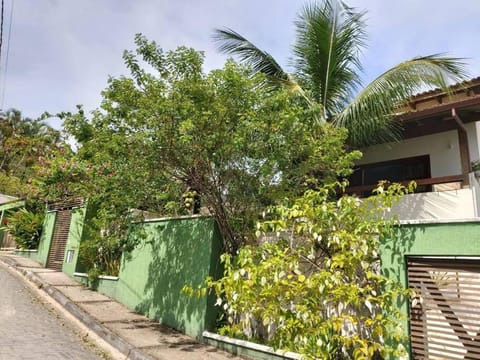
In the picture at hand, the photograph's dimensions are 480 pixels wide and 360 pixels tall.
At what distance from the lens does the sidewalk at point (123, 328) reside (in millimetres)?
5652

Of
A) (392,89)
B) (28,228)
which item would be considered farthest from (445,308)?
(28,228)

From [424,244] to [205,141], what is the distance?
11.7 feet

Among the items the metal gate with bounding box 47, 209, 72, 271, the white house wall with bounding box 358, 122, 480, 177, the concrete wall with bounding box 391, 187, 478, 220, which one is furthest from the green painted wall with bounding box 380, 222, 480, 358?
the metal gate with bounding box 47, 209, 72, 271

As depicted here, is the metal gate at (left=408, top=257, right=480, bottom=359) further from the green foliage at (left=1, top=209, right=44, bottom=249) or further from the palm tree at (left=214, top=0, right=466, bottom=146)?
the green foliage at (left=1, top=209, right=44, bottom=249)

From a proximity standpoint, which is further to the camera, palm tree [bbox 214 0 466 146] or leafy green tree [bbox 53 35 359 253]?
palm tree [bbox 214 0 466 146]

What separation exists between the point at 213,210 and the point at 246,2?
530cm

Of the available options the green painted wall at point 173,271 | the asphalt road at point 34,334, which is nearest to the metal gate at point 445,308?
the green painted wall at point 173,271

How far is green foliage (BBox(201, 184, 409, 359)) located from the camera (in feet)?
15.0

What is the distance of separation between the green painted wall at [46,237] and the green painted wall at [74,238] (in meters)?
1.51

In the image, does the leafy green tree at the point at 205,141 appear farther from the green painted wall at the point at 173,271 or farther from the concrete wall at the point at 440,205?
the concrete wall at the point at 440,205

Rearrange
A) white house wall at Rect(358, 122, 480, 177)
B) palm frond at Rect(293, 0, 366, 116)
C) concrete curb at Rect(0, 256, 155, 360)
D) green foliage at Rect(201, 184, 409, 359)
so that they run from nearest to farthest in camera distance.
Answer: green foliage at Rect(201, 184, 409, 359), concrete curb at Rect(0, 256, 155, 360), white house wall at Rect(358, 122, 480, 177), palm frond at Rect(293, 0, 366, 116)

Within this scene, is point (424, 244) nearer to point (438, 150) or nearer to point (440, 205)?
point (440, 205)

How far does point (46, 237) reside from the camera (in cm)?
1319

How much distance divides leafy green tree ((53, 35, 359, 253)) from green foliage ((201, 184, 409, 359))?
1.04 meters
